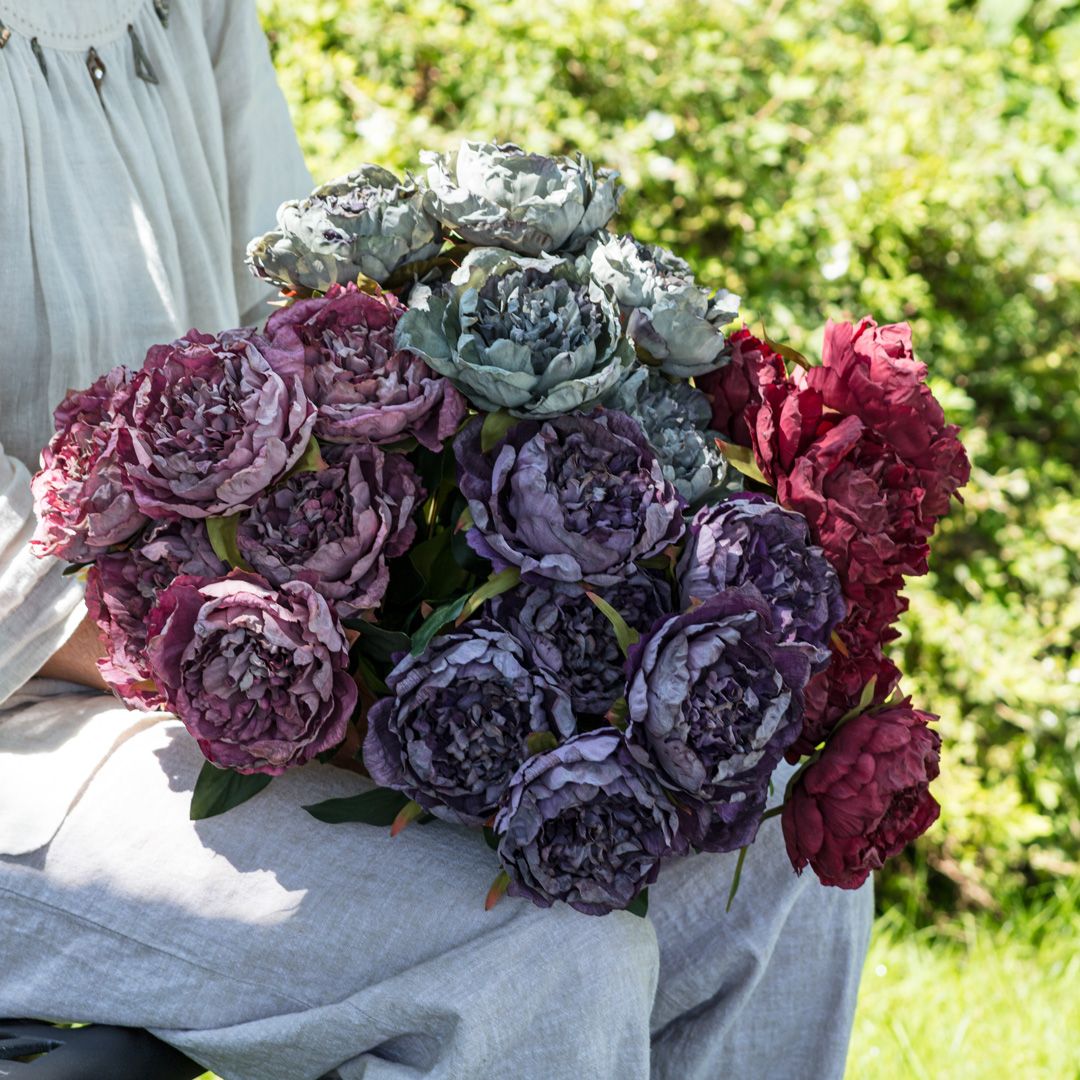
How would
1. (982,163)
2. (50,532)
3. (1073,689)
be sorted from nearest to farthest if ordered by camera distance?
(50,532) → (1073,689) → (982,163)

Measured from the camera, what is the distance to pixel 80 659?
1.33 metres

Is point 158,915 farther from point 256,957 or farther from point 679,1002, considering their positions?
point 679,1002

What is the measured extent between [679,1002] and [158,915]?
507 mm

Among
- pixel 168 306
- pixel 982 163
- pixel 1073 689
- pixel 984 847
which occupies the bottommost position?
pixel 984 847

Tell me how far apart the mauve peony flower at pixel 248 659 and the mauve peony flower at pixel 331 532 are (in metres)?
0.02

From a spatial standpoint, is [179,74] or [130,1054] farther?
[179,74]

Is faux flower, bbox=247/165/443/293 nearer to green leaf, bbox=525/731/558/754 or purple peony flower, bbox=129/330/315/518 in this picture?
purple peony flower, bbox=129/330/315/518

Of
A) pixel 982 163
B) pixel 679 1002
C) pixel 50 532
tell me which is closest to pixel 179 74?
pixel 50 532

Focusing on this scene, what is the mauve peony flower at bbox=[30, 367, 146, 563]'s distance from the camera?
1.05 metres

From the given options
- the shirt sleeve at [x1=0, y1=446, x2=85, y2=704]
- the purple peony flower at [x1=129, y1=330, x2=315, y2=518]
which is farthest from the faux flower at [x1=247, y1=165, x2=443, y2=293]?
the shirt sleeve at [x1=0, y1=446, x2=85, y2=704]

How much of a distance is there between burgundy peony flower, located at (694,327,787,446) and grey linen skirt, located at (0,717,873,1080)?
1.36 feet

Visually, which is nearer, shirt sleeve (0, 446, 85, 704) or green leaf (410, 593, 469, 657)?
green leaf (410, 593, 469, 657)

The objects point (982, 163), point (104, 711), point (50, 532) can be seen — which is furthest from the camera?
point (982, 163)

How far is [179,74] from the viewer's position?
1.56m
